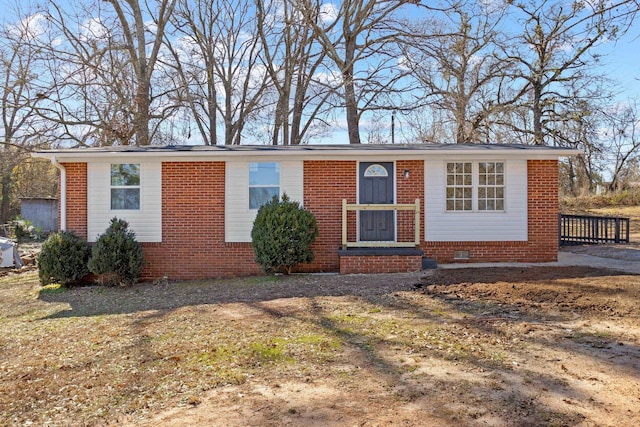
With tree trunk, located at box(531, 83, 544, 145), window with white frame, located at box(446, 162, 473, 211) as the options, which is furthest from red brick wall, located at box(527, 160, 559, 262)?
tree trunk, located at box(531, 83, 544, 145)

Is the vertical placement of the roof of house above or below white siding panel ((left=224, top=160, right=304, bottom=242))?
above

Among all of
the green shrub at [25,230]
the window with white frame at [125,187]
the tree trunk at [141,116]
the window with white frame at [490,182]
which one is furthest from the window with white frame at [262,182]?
the green shrub at [25,230]

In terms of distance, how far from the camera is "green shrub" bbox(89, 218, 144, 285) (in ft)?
30.7

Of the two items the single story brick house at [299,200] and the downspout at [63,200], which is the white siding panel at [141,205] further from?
the downspout at [63,200]

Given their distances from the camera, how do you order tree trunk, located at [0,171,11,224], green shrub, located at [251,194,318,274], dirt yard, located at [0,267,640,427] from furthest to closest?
tree trunk, located at [0,171,11,224]
green shrub, located at [251,194,318,274]
dirt yard, located at [0,267,640,427]

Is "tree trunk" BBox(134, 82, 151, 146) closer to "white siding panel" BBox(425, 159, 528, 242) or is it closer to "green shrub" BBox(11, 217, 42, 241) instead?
"green shrub" BBox(11, 217, 42, 241)

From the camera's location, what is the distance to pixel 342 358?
4203 millimetres

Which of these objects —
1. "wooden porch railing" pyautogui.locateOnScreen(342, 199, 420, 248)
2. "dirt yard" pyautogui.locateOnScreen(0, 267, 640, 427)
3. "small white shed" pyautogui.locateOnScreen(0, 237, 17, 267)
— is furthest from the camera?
"small white shed" pyautogui.locateOnScreen(0, 237, 17, 267)

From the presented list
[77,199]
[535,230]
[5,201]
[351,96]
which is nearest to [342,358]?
[535,230]

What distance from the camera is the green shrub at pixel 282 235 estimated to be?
30.4 ft

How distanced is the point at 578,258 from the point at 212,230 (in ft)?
28.7

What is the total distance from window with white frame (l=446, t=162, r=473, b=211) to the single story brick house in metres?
0.09

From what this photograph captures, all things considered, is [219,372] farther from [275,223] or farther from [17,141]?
[17,141]

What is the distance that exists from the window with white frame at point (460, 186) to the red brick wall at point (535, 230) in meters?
0.90
